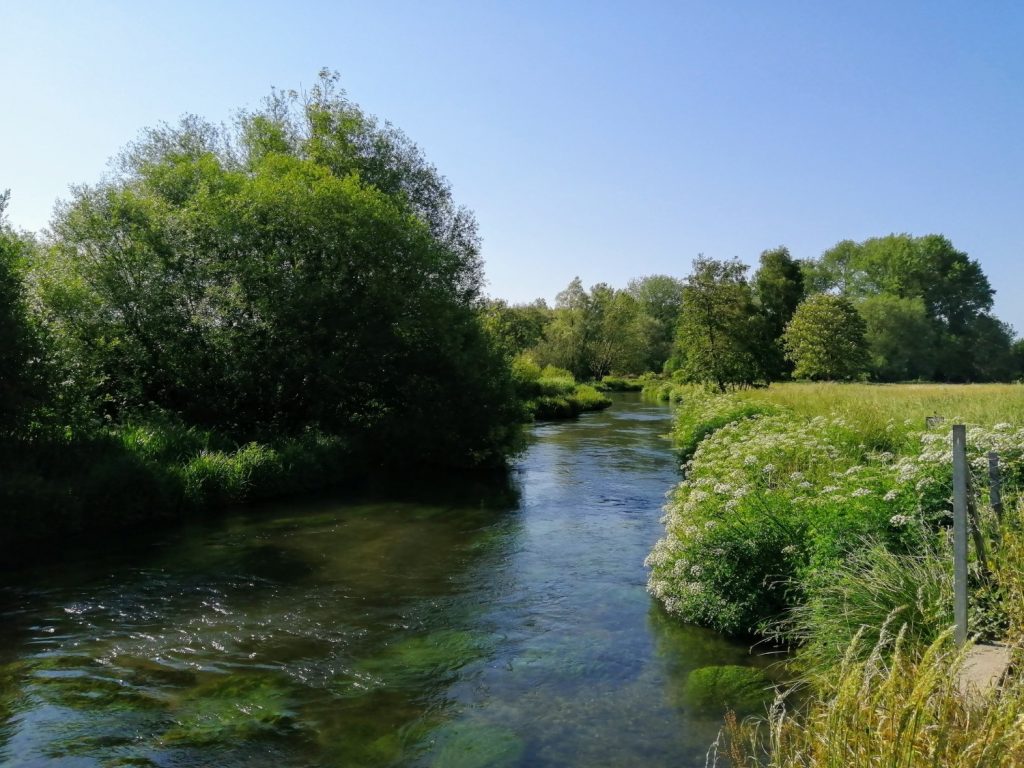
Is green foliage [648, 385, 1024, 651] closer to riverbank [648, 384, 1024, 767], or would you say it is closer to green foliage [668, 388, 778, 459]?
riverbank [648, 384, 1024, 767]

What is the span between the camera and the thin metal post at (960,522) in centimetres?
456

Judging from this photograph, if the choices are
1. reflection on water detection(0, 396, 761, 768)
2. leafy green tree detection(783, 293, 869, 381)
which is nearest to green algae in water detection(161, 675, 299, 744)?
reflection on water detection(0, 396, 761, 768)

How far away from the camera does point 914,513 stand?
26.8ft

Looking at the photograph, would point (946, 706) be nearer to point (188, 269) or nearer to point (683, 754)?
point (683, 754)

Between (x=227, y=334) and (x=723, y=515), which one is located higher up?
(x=227, y=334)

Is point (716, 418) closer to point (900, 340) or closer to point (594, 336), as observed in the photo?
point (594, 336)

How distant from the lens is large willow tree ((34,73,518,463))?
67.8 feet

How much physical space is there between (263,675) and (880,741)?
6685 mm

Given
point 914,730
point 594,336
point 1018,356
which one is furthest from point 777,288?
point 914,730

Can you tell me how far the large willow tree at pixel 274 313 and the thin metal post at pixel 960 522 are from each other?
1858 centimetres

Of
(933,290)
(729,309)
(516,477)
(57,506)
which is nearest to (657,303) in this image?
(933,290)

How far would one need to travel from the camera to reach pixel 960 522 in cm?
458

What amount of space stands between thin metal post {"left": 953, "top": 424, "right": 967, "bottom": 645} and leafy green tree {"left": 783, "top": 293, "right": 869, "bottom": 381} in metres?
43.7

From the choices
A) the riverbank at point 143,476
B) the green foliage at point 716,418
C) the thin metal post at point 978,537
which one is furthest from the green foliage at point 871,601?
the riverbank at point 143,476
